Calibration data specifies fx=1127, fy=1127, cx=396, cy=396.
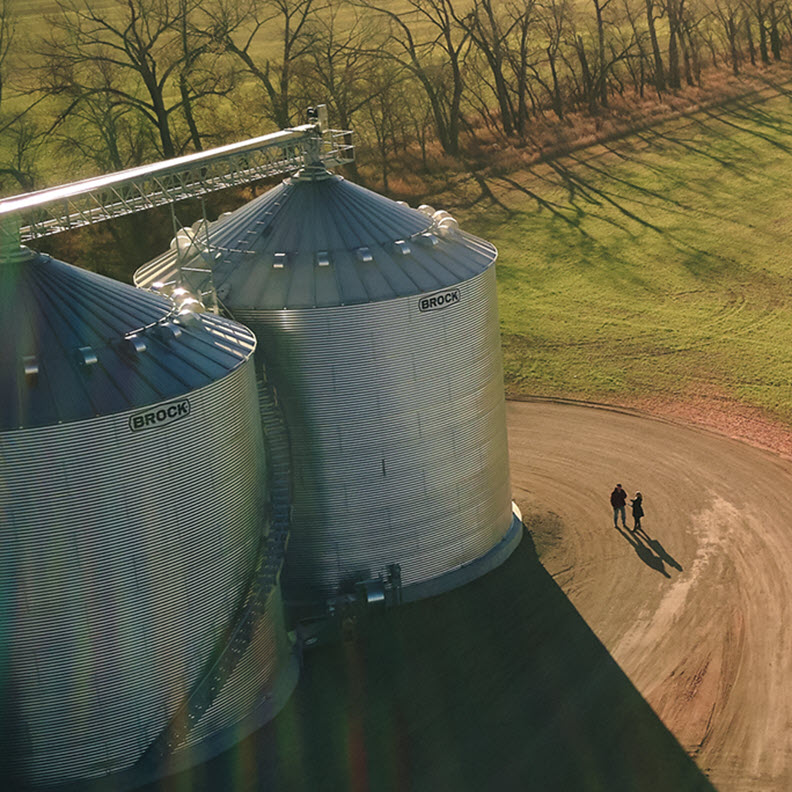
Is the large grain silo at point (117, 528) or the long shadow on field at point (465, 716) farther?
the long shadow on field at point (465, 716)

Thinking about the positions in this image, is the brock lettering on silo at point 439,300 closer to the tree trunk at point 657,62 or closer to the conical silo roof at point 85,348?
the conical silo roof at point 85,348

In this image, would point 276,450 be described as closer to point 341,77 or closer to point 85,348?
point 85,348

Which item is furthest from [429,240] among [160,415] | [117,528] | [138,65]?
[138,65]

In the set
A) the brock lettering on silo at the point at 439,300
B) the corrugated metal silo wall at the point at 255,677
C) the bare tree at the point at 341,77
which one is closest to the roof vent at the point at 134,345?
the corrugated metal silo wall at the point at 255,677

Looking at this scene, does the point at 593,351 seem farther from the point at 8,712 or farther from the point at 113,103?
the point at 113,103

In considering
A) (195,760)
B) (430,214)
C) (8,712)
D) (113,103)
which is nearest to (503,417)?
(430,214)
